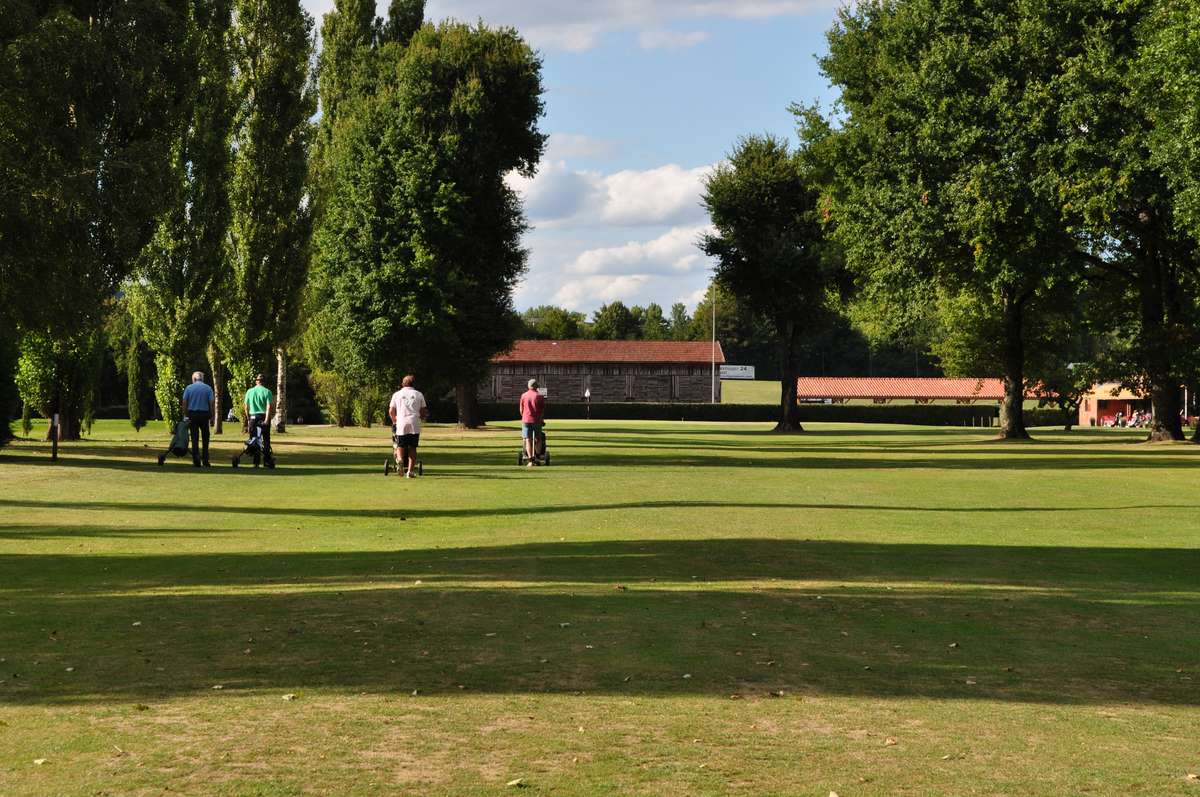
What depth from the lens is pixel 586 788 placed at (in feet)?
17.4

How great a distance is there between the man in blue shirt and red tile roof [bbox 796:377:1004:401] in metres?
105

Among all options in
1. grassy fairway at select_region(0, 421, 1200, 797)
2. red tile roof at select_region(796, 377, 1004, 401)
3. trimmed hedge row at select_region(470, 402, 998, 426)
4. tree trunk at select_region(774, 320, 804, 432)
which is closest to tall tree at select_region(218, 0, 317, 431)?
tree trunk at select_region(774, 320, 804, 432)

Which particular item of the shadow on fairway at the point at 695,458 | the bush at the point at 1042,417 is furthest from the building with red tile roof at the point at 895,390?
the shadow on fairway at the point at 695,458

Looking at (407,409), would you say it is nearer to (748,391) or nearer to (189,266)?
(189,266)

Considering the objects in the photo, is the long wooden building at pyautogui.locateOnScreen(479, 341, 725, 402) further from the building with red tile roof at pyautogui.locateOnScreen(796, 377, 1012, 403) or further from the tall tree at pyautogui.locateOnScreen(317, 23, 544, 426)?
the tall tree at pyautogui.locateOnScreen(317, 23, 544, 426)

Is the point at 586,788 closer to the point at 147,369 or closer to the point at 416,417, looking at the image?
the point at 416,417

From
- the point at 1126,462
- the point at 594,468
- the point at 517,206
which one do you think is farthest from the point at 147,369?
the point at 1126,462

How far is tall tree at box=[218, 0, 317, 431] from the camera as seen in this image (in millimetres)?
48438

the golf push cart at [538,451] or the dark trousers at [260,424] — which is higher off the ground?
the dark trousers at [260,424]

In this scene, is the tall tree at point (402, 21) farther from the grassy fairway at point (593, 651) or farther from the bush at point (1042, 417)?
the bush at point (1042, 417)

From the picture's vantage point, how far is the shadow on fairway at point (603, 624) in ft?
24.6

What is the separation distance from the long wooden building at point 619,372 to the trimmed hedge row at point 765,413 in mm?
13446

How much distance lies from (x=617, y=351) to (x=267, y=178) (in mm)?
79618

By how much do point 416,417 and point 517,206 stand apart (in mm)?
30635
